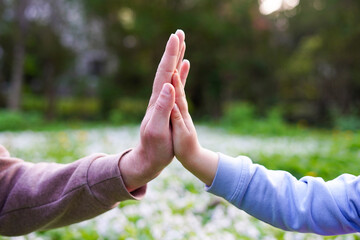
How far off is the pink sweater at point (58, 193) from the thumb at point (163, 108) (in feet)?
0.57

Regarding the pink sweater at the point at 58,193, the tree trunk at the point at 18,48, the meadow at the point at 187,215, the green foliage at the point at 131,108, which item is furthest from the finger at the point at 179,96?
the tree trunk at the point at 18,48

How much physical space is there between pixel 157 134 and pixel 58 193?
37cm

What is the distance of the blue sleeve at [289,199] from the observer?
0.92m

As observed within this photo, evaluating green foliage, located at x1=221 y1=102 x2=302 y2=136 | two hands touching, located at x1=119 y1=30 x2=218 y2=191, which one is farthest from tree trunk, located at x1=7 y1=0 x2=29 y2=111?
two hands touching, located at x1=119 y1=30 x2=218 y2=191

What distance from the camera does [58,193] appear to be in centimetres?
110

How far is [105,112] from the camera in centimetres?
1310

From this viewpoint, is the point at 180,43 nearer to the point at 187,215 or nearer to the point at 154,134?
the point at 154,134

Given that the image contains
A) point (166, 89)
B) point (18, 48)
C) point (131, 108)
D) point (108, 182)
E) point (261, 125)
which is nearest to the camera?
point (166, 89)

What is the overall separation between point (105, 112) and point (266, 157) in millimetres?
10263

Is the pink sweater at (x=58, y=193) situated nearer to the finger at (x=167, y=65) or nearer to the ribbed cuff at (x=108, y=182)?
the ribbed cuff at (x=108, y=182)

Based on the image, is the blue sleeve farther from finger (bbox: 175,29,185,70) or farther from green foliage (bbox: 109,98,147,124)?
green foliage (bbox: 109,98,147,124)

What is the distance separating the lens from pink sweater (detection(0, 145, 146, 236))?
105 cm

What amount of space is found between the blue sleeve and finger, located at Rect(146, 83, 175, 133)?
169mm

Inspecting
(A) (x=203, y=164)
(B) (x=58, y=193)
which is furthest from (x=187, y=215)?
(A) (x=203, y=164)
